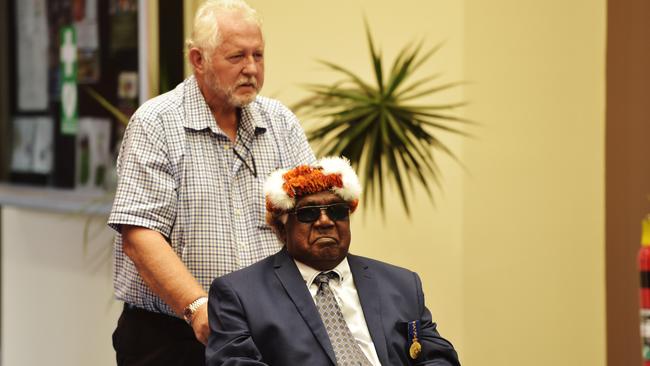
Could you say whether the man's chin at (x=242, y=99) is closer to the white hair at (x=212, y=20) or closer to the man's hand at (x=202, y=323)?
the white hair at (x=212, y=20)

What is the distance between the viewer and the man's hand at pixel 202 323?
7.78ft

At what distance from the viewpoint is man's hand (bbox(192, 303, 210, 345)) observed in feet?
7.78

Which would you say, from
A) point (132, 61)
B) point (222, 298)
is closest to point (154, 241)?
point (222, 298)

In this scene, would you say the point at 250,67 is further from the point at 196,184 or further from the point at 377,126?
the point at 377,126

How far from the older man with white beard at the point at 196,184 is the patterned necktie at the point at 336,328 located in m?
0.31

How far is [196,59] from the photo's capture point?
2664mm

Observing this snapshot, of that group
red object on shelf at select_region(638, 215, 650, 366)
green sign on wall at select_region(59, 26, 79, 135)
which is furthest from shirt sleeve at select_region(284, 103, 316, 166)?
green sign on wall at select_region(59, 26, 79, 135)

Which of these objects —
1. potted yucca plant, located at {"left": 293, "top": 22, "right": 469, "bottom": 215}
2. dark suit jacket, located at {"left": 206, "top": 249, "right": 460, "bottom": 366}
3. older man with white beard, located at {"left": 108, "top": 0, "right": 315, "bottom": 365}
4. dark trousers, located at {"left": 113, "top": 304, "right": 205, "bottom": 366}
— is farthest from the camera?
potted yucca plant, located at {"left": 293, "top": 22, "right": 469, "bottom": 215}

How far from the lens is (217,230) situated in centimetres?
261

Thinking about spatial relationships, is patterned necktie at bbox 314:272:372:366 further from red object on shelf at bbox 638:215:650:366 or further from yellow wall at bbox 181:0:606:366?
yellow wall at bbox 181:0:606:366

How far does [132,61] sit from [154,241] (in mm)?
2640

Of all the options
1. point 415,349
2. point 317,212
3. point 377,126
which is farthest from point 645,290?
point 377,126

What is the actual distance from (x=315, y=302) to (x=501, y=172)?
2.40m

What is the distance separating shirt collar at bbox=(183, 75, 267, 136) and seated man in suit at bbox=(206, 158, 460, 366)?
392mm
